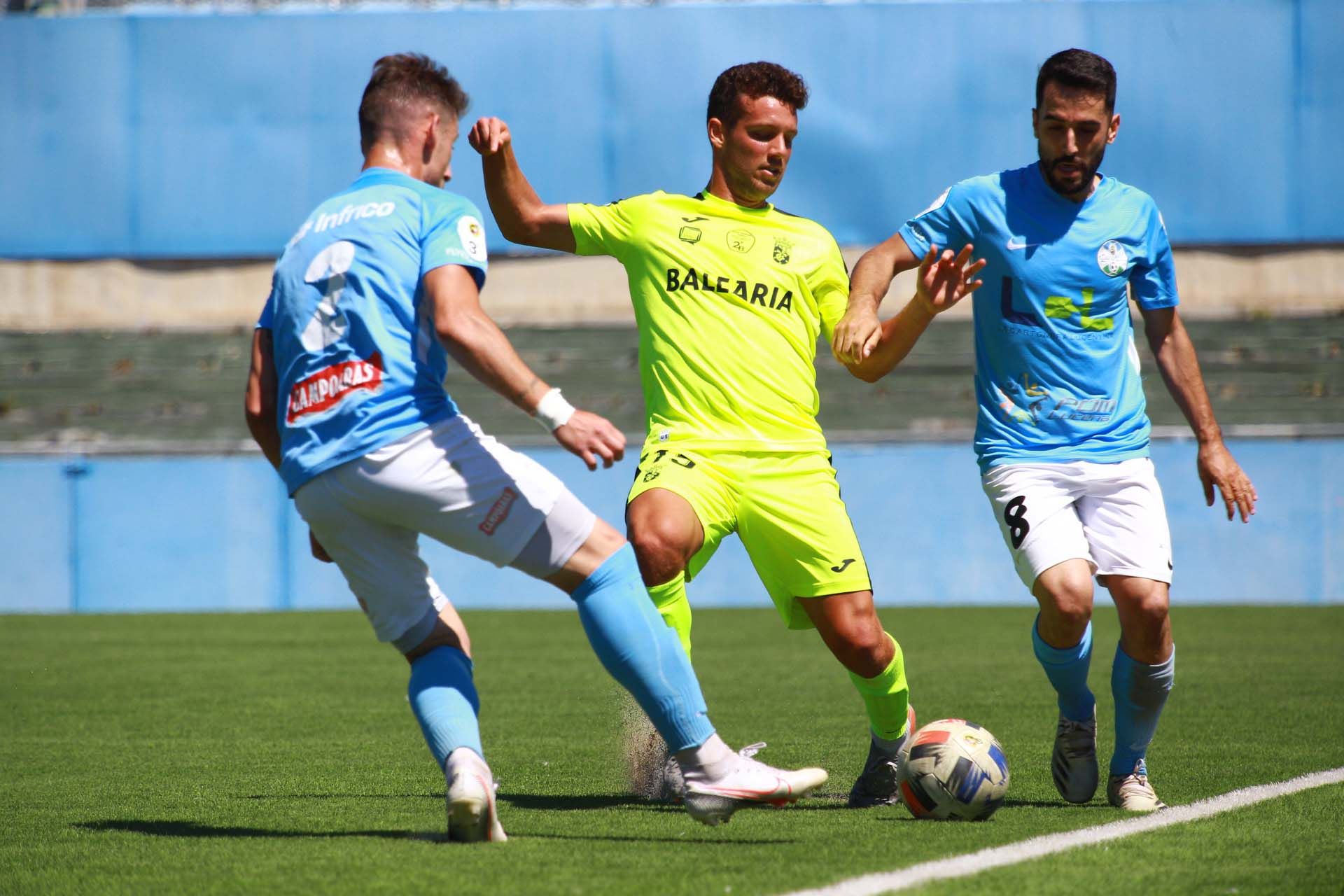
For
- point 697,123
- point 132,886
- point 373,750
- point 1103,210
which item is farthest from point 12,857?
point 697,123

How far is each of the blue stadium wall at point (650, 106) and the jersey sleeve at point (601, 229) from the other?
536 inches

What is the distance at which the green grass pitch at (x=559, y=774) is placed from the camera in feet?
12.0

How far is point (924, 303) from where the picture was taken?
4.54 m

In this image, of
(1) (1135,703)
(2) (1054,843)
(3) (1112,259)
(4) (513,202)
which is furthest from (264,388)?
(1) (1135,703)

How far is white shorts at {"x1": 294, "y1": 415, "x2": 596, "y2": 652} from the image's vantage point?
12.6 ft

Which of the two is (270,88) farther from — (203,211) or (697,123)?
(697,123)

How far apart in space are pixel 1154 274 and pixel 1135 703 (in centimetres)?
130

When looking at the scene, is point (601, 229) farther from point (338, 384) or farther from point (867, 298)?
point (338, 384)

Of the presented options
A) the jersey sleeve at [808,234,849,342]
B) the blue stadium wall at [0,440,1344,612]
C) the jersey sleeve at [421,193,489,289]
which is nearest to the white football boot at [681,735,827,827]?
the jersey sleeve at [421,193,489,289]

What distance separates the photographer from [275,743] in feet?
21.1

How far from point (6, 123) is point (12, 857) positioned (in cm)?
1715

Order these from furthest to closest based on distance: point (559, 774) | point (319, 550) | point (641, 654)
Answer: point (559, 774), point (319, 550), point (641, 654)

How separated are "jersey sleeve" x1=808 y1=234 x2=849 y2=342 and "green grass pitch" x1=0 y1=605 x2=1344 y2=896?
1523mm

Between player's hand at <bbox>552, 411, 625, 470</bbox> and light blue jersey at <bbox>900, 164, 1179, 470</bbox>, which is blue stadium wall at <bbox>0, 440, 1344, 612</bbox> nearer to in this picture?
light blue jersey at <bbox>900, 164, 1179, 470</bbox>
